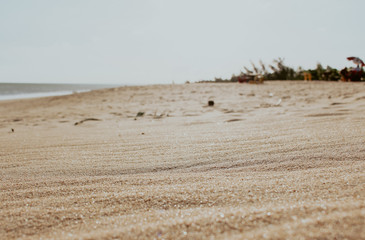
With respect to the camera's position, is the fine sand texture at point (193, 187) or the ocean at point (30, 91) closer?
the fine sand texture at point (193, 187)

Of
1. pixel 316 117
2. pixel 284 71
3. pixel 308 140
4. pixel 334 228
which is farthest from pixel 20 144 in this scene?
pixel 284 71

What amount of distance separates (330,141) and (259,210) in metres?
1.21

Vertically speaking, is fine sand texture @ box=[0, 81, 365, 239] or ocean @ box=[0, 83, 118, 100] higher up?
ocean @ box=[0, 83, 118, 100]

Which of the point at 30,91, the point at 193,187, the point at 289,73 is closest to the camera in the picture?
the point at 193,187

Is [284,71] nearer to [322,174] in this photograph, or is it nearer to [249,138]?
[249,138]

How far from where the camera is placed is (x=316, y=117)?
10.1 ft

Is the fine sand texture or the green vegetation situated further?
the green vegetation

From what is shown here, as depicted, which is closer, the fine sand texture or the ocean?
the fine sand texture

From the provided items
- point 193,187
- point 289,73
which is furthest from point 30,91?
point 193,187

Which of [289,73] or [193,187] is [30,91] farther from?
[193,187]

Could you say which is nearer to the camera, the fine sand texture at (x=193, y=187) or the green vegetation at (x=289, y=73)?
the fine sand texture at (x=193, y=187)

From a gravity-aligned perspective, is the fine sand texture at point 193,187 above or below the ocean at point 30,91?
below

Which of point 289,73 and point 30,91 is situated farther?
point 30,91

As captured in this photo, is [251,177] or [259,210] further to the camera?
[251,177]
